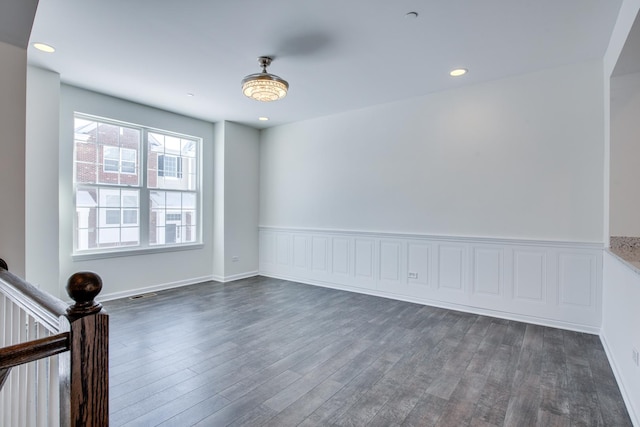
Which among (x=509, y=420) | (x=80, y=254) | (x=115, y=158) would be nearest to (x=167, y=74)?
(x=115, y=158)

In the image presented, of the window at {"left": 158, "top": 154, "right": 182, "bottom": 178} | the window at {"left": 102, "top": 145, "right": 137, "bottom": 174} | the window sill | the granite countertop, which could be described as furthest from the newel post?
the window at {"left": 158, "top": 154, "right": 182, "bottom": 178}

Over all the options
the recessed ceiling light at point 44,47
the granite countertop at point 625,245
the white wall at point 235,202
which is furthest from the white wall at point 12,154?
the granite countertop at point 625,245

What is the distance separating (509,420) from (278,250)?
440cm

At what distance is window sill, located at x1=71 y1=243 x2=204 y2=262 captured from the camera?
4055 mm

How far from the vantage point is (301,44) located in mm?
2938

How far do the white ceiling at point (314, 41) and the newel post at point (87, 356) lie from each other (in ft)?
7.70

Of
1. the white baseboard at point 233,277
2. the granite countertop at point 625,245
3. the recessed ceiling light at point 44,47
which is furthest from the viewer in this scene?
the white baseboard at point 233,277

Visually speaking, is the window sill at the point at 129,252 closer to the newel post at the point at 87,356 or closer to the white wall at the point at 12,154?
the white wall at the point at 12,154

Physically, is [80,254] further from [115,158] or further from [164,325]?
[164,325]

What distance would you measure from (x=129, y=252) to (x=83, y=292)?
14.0ft

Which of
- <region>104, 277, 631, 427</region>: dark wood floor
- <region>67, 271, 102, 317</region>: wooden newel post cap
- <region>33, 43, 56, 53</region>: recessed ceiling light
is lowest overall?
<region>104, 277, 631, 427</region>: dark wood floor

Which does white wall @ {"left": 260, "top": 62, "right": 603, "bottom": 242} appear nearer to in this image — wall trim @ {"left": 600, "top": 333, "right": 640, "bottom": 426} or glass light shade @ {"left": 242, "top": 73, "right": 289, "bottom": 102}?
wall trim @ {"left": 600, "top": 333, "right": 640, "bottom": 426}

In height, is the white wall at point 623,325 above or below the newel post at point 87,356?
below

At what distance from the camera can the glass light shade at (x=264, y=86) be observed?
9.80 ft
